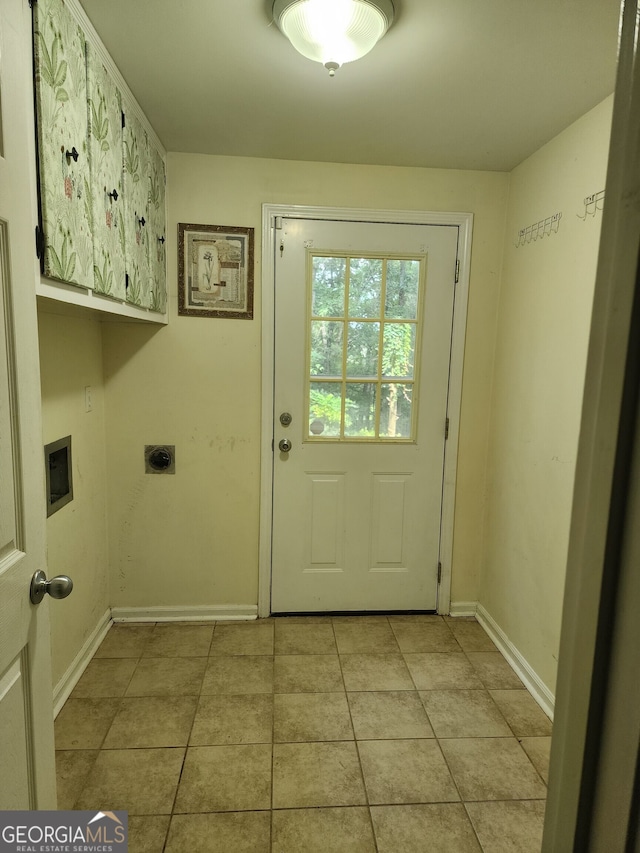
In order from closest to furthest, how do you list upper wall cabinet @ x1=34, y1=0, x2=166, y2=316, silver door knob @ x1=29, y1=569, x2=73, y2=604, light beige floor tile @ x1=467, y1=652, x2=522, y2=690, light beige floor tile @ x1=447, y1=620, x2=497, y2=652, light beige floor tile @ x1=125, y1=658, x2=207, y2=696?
silver door knob @ x1=29, y1=569, x2=73, y2=604 → upper wall cabinet @ x1=34, y1=0, x2=166, y2=316 → light beige floor tile @ x1=125, y1=658, x2=207, y2=696 → light beige floor tile @ x1=467, y1=652, x2=522, y2=690 → light beige floor tile @ x1=447, y1=620, x2=497, y2=652

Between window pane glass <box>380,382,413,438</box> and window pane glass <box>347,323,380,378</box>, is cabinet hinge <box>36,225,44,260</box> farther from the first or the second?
window pane glass <box>380,382,413,438</box>

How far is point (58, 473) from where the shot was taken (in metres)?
1.91

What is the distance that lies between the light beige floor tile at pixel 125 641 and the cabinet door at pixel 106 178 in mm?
1668

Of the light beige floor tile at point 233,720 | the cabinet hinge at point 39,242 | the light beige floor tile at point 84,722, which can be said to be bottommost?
the light beige floor tile at point 84,722

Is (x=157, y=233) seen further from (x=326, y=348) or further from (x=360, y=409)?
(x=360, y=409)

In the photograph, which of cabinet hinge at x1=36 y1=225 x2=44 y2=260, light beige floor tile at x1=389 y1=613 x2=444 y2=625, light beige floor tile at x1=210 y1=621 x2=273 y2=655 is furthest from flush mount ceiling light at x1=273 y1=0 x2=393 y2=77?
light beige floor tile at x1=389 y1=613 x2=444 y2=625

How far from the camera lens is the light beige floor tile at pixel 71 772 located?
149 centimetres

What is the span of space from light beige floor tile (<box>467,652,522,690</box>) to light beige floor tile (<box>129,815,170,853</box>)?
1.39 metres

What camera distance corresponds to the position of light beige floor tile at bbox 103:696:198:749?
1730 millimetres

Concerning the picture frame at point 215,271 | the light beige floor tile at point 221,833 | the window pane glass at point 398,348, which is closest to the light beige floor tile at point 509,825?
the light beige floor tile at point 221,833

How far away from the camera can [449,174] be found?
2381 millimetres

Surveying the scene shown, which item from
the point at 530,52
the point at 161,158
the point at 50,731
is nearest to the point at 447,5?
the point at 530,52

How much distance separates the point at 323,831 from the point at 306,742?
34 centimetres

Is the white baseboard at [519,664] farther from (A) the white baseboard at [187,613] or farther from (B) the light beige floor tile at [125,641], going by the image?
(B) the light beige floor tile at [125,641]
